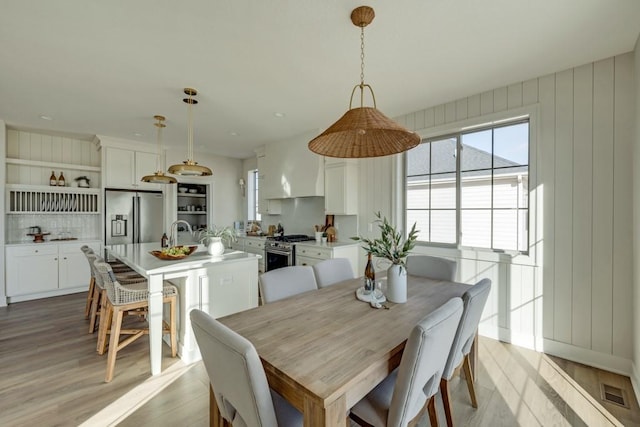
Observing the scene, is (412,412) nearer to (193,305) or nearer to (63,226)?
(193,305)

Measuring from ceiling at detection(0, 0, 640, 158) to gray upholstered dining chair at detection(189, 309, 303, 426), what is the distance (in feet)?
6.00

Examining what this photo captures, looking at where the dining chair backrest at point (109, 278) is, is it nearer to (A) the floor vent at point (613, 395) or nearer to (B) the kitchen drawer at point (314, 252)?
(B) the kitchen drawer at point (314, 252)

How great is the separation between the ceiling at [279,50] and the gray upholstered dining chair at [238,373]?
1.83m

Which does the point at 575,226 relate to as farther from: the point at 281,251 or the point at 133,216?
the point at 133,216

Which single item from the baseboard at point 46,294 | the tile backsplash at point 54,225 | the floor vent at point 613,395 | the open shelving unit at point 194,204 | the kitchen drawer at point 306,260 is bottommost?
the floor vent at point 613,395

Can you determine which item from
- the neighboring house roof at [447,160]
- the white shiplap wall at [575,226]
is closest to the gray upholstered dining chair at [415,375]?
the white shiplap wall at [575,226]

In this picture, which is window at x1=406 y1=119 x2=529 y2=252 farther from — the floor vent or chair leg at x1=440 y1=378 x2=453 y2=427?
chair leg at x1=440 y1=378 x2=453 y2=427

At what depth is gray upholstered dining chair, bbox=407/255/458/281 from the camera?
2.44 meters

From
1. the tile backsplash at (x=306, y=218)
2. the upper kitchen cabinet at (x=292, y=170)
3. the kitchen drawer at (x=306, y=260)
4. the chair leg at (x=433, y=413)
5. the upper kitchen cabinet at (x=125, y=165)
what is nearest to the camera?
the chair leg at (x=433, y=413)

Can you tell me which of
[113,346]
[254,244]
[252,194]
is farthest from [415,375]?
[252,194]

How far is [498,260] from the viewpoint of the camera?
2.91 m

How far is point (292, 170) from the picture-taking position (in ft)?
A: 15.6

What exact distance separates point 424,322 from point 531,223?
2.31 metres

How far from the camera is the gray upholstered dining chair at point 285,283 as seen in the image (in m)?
1.89
